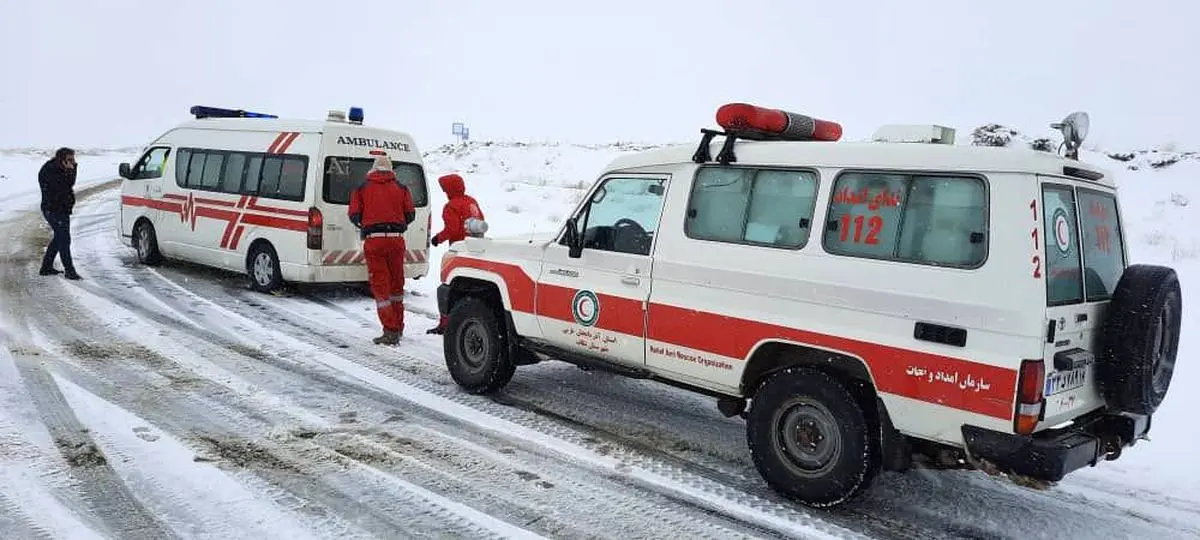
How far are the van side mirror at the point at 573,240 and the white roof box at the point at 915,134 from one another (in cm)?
208

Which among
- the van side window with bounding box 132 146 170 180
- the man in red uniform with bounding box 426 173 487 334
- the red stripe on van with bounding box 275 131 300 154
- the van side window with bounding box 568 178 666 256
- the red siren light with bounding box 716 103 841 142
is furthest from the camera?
the van side window with bounding box 132 146 170 180

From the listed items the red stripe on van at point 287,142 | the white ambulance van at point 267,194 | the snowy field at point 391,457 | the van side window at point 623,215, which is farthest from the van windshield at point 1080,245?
the red stripe on van at point 287,142

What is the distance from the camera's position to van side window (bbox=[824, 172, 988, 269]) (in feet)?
13.0

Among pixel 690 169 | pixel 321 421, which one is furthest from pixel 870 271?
pixel 321 421

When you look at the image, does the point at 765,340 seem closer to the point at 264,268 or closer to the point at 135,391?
the point at 135,391

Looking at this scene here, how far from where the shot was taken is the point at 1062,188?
4.04 m

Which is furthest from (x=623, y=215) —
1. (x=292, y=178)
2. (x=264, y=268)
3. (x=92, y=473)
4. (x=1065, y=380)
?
(x=264, y=268)

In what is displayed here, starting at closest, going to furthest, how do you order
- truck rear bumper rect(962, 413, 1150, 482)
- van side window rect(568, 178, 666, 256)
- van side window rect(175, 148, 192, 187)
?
truck rear bumper rect(962, 413, 1150, 482) < van side window rect(568, 178, 666, 256) < van side window rect(175, 148, 192, 187)

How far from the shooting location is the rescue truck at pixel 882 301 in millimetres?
3807

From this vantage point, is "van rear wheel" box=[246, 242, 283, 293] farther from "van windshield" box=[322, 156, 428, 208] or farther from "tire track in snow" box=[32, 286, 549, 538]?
"tire track in snow" box=[32, 286, 549, 538]

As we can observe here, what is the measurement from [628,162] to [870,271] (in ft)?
6.58

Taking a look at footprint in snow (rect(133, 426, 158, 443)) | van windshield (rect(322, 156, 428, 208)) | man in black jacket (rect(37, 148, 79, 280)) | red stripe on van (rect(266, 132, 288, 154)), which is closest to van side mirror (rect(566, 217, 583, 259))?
footprint in snow (rect(133, 426, 158, 443))

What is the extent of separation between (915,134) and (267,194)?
320 inches

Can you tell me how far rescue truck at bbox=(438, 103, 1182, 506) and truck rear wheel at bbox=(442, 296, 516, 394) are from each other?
3.15 feet
